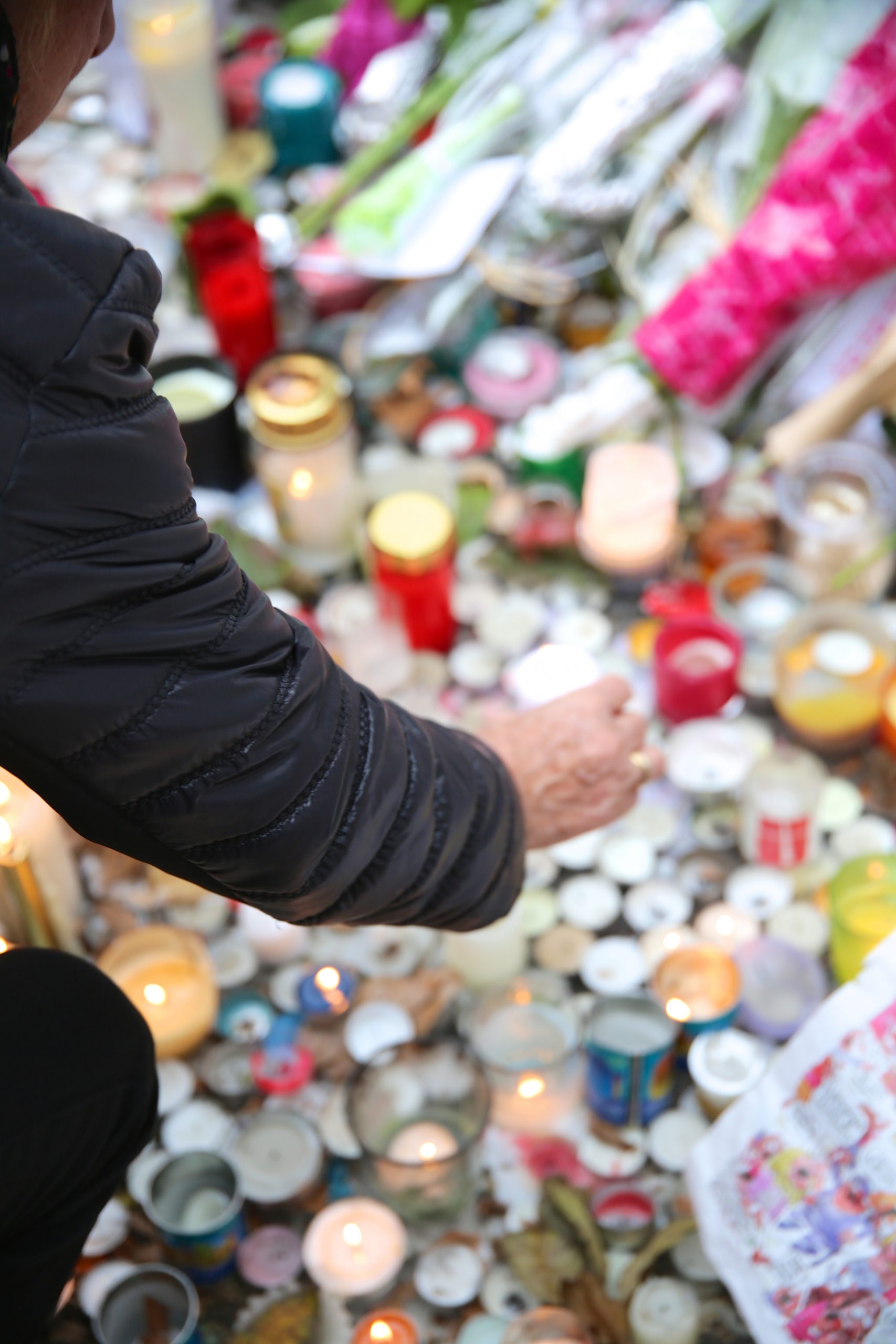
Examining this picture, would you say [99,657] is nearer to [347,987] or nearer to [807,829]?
[347,987]

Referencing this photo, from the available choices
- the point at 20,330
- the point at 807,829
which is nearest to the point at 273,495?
the point at 807,829

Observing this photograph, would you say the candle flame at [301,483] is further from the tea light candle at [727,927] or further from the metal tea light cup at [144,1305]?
the metal tea light cup at [144,1305]

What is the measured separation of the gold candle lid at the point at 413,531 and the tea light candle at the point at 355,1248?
0.64 meters

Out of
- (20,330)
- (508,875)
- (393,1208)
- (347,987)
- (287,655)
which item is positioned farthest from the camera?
(347,987)

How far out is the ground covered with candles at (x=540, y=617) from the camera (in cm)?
116

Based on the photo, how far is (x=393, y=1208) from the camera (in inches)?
46.9

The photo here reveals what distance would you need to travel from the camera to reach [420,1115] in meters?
1.21

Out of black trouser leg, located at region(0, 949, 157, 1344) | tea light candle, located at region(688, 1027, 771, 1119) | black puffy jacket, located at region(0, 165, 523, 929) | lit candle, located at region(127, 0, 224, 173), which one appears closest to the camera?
black puffy jacket, located at region(0, 165, 523, 929)

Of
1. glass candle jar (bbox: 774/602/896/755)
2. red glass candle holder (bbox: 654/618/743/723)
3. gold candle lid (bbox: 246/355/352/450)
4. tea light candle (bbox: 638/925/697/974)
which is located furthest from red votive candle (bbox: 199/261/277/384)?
tea light candle (bbox: 638/925/697/974)

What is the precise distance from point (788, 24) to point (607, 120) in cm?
26

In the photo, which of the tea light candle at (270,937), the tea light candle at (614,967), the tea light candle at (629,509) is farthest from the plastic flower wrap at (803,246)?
the tea light candle at (270,937)

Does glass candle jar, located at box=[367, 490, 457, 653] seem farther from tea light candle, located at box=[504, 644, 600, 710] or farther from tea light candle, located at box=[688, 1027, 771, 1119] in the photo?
tea light candle, located at box=[688, 1027, 771, 1119]

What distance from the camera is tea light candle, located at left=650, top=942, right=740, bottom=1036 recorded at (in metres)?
1.23

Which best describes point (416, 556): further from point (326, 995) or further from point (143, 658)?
point (143, 658)
